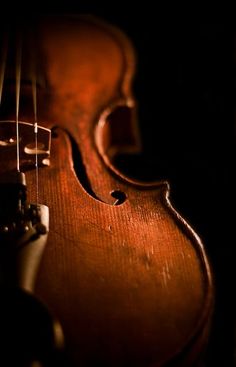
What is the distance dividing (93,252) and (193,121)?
3.16 ft

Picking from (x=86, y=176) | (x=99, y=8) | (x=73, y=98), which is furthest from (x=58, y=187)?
(x=99, y=8)

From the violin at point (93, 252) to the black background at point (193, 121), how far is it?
0.37 meters

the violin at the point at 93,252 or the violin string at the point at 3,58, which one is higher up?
the violin string at the point at 3,58

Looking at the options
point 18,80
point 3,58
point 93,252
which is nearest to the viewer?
point 93,252

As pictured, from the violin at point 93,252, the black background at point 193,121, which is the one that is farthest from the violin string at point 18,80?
the black background at point 193,121

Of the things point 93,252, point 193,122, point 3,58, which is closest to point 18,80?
point 3,58

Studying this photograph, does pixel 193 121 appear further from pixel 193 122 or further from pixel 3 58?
pixel 3 58

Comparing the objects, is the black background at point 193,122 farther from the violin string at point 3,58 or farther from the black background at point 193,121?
the violin string at point 3,58

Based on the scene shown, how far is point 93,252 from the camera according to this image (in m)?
0.72

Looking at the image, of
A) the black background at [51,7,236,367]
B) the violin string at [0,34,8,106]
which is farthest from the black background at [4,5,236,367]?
the violin string at [0,34,8,106]

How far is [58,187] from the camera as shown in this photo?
878mm

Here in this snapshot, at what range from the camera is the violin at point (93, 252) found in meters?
0.60

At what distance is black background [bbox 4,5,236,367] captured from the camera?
1.16 m

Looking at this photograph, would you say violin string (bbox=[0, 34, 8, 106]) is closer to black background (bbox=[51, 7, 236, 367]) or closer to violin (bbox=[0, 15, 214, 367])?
violin (bbox=[0, 15, 214, 367])
